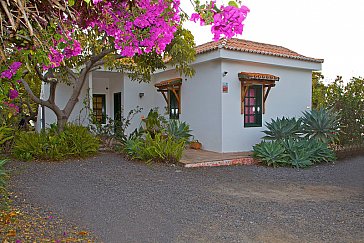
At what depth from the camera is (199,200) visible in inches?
211

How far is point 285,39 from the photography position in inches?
611

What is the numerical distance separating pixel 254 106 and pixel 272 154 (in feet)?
8.98

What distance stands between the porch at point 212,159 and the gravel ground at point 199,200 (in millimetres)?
417

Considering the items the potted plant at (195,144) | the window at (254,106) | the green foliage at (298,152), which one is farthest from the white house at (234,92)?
the green foliage at (298,152)

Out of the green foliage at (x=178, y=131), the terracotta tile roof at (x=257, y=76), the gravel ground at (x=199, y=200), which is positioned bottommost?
the gravel ground at (x=199, y=200)

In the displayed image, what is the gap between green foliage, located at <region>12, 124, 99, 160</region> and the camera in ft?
29.5

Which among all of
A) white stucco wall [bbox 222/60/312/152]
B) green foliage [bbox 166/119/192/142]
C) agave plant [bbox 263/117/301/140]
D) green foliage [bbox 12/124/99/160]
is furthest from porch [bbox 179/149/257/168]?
Answer: green foliage [bbox 12/124/99/160]

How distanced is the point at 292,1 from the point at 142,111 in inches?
301

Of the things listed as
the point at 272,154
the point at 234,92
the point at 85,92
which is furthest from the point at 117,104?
the point at 272,154

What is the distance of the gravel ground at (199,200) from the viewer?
390cm

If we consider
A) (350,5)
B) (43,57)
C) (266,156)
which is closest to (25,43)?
(43,57)

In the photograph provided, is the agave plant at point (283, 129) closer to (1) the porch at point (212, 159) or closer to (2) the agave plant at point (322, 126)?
(2) the agave plant at point (322, 126)

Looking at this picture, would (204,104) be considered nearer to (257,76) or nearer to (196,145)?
(196,145)

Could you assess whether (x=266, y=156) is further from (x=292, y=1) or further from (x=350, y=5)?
(x=350, y=5)
